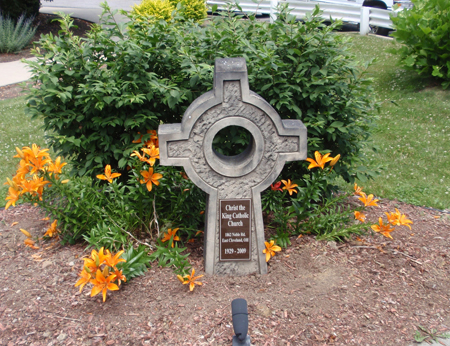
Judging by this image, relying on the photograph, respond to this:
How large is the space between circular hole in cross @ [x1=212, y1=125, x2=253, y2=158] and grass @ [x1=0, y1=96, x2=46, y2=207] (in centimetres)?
291

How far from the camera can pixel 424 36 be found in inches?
311

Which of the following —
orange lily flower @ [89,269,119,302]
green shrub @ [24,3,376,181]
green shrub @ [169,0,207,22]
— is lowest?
orange lily flower @ [89,269,119,302]

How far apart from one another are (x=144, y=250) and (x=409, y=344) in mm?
2030

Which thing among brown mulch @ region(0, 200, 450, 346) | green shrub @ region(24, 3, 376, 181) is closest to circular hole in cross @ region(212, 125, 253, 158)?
green shrub @ region(24, 3, 376, 181)

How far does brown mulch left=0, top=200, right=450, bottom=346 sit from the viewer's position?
2.81m

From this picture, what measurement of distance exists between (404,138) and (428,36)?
7.57 feet

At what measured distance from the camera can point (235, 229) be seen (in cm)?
338

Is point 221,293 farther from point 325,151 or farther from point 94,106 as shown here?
point 94,106

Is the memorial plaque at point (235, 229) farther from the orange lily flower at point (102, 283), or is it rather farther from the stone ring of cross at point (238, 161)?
the orange lily flower at point (102, 283)

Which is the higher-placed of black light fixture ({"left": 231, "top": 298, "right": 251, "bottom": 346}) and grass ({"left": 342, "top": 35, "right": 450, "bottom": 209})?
grass ({"left": 342, "top": 35, "right": 450, "bottom": 209})

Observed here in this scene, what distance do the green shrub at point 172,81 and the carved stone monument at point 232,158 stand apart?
488 mm

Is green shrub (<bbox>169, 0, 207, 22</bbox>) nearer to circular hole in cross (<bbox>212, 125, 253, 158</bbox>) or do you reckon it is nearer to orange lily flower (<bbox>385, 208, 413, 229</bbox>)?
circular hole in cross (<bbox>212, 125, 253, 158</bbox>)

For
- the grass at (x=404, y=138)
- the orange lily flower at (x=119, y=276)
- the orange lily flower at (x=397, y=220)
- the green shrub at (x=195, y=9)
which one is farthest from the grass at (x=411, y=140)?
the green shrub at (x=195, y=9)

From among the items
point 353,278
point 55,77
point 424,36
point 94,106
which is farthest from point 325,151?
point 424,36
